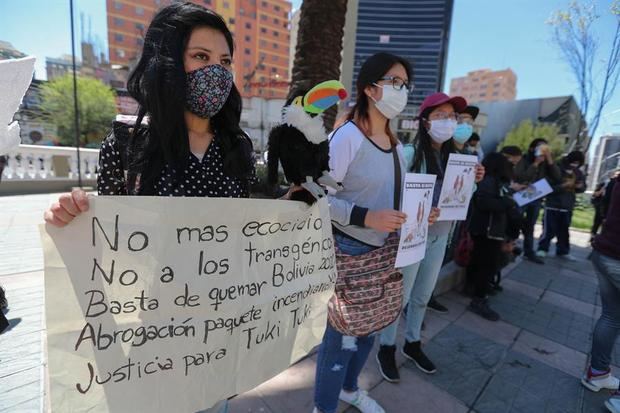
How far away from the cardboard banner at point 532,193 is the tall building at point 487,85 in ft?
318

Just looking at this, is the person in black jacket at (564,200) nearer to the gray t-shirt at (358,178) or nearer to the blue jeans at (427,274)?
the blue jeans at (427,274)

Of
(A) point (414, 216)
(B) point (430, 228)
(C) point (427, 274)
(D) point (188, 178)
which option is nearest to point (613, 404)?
(C) point (427, 274)

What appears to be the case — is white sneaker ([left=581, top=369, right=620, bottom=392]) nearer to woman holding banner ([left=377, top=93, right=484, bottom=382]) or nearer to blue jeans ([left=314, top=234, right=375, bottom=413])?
woman holding banner ([left=377, top=93, right=484, bottom=382])

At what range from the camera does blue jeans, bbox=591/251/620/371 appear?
2.22 metres

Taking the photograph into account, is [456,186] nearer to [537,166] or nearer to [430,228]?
[430,228]

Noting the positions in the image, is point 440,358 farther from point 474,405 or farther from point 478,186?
point 478,186

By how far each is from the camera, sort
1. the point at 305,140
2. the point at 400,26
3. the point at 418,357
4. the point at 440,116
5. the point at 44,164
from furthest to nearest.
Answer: the point at 400,26 → the point at 44,164 → the point at 418,357 → the point at 440,116 → the point at 305,140

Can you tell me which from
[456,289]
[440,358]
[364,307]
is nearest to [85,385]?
[364,307]

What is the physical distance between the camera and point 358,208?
5.32ft

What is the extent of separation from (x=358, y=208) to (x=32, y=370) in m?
2.49

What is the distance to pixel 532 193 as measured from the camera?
468 cm

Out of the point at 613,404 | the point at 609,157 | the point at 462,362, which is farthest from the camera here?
the point at 609,157

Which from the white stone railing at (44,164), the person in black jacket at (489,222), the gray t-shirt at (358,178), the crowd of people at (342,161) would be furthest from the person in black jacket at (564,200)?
the white stone railing at (44,164)

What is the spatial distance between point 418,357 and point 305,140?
2.12 m
